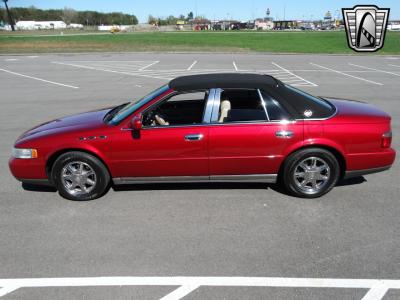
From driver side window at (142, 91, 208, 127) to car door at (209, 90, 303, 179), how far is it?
312 mm

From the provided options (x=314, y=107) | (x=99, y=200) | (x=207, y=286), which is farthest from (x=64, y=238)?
(x=314, y=107)

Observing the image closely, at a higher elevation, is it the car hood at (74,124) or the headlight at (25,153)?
the car hood at (74,124)

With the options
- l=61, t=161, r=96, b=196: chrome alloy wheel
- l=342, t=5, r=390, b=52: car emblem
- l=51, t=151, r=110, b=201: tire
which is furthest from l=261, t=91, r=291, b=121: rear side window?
l=342, t=5, r=390, b=52: car emblem

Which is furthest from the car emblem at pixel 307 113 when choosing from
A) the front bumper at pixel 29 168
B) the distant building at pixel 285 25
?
the distant building at pixel 285 25

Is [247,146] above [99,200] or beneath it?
above

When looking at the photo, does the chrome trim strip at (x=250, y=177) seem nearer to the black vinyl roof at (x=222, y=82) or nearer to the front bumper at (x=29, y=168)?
the black vinyl roof at (x=222, y=82)

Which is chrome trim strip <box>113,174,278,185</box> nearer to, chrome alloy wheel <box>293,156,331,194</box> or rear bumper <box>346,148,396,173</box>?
chrome alloy wheel <box>293,156,331,194</box>

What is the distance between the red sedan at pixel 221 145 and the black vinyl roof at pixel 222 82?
14 millimetres

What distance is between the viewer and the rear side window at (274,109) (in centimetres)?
448

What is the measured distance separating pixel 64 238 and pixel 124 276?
3.32 feet

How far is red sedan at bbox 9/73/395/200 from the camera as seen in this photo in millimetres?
4461

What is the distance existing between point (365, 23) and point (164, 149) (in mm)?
23837

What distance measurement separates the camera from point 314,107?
4.64 meters

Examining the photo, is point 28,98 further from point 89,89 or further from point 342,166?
point 342,166
